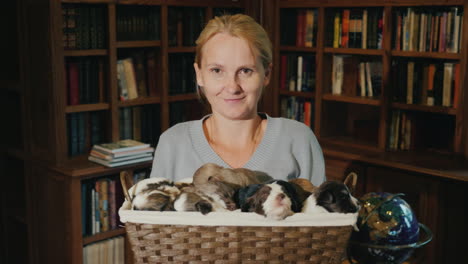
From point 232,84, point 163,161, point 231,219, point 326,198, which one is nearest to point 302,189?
point 326,198

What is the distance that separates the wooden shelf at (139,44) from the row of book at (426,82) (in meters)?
1.40

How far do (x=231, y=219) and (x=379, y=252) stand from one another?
0.36 metres

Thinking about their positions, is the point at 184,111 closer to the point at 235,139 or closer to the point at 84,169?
the point at 84,169

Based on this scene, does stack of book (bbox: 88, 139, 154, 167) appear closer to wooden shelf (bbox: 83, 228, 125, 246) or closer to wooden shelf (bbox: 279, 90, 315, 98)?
wooden shelf (bbox: 83, 228, 125, 246)

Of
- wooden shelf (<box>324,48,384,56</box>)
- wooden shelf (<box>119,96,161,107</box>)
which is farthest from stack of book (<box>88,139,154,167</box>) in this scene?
wooden shelf (<box>324,48,384,56</box>)

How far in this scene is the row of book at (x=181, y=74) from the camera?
3477mm

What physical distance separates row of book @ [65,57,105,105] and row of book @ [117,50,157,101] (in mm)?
119

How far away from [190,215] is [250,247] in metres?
0.12

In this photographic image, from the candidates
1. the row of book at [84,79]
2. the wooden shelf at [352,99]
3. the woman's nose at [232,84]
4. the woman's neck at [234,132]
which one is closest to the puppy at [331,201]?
the woman's nose at [232,84]

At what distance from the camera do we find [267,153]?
64.9 inches

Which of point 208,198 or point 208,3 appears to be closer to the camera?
point 208,198

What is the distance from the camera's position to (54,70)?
2.84 m

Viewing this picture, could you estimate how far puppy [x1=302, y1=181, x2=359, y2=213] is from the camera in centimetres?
98

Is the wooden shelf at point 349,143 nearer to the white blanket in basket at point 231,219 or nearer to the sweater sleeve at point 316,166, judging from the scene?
the sweater sleeve at point 316,166
